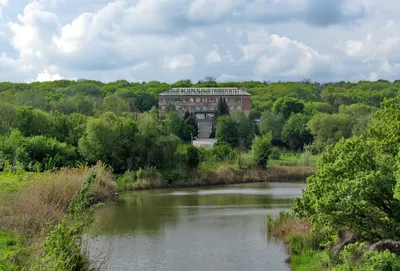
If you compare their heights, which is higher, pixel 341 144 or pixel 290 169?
pixel 341 144

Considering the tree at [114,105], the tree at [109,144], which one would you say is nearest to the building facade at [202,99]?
the tree at [114,105]

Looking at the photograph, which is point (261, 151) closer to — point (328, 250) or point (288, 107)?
point (328, 250)

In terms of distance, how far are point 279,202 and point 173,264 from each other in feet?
65.7

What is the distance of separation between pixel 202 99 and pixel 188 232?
4134 inches

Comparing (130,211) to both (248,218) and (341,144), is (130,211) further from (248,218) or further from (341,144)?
(341,144)

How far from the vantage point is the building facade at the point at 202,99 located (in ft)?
427

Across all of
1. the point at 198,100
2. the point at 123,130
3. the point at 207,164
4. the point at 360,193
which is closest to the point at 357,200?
the point at 360,193

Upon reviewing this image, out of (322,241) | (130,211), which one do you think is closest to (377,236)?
(322,241)

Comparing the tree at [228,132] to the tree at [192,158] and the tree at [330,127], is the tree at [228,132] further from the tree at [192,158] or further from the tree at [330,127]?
the tree at [192,158]

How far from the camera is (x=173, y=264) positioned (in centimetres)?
2156

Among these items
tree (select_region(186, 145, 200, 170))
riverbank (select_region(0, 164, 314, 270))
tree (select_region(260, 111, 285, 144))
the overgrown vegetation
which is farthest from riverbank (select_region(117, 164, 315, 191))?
tree (select_region(260, 111, 285, 144))

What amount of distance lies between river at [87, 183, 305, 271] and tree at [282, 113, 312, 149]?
40.3 meters

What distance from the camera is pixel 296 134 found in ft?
286

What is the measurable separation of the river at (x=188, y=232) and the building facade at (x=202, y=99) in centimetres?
8354
